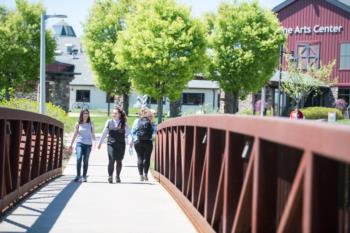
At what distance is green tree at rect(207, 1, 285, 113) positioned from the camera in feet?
146

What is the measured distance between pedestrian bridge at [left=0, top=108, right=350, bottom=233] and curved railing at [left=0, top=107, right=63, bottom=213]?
0.05 feet

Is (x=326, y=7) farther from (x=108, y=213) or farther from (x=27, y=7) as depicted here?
(x=108, y=213)

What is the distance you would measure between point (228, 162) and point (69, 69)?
4872 centimetres

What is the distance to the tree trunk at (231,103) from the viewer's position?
45.1 m

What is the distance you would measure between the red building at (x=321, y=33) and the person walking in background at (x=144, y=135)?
38876 mm

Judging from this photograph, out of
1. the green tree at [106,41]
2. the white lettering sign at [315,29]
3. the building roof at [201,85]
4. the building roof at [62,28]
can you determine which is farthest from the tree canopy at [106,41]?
the building roof at [62,28]

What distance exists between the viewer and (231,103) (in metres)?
47.4

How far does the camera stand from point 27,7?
45.5 metres

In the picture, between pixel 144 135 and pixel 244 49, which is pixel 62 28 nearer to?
pixel 244 49

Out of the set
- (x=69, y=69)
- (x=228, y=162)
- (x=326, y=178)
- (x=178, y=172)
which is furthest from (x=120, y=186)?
(x=69, y=69)

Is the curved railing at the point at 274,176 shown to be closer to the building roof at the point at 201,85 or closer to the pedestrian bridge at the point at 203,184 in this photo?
the pedestrian bridge at the point at 203,184

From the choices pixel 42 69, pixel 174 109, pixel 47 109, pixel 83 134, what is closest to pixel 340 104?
pixel 174 109

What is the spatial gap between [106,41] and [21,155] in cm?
3799

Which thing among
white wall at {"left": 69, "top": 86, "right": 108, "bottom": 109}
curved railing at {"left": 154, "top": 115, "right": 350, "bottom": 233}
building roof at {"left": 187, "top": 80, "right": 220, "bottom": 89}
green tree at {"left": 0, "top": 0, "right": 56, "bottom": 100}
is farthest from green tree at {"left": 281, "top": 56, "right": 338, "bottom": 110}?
curved railing at {"left": 154, "top": 115, "right": 350, "bottom": 233}
